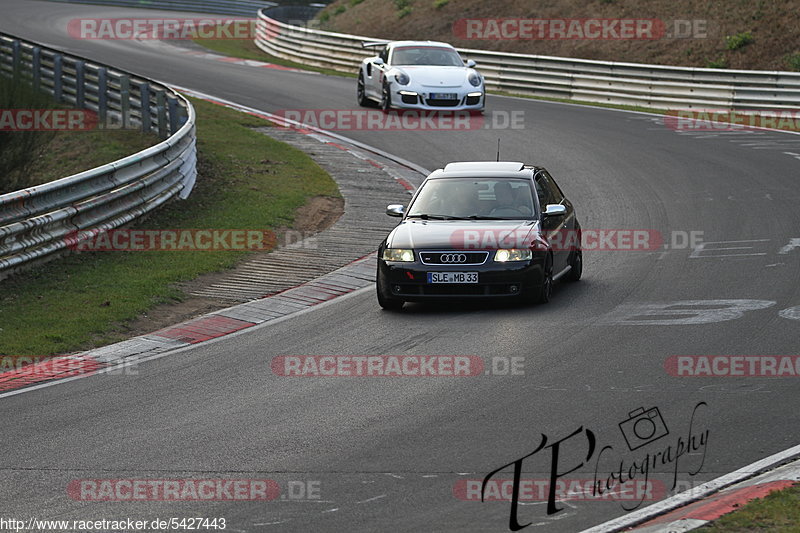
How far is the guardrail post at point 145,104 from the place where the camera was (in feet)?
73.3

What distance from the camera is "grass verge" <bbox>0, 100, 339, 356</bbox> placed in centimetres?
1184

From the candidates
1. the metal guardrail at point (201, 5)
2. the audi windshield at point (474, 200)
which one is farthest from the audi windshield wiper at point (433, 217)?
the metal guardrail at point (201, 5)

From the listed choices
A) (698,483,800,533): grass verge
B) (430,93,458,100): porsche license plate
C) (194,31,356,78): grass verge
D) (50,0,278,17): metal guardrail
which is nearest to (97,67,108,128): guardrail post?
(430,93,458,100): porsche license plate

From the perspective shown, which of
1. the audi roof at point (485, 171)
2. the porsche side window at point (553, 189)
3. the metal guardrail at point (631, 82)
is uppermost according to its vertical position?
the audi roof at point (485, 171)

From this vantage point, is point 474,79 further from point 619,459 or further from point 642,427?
point 619,459

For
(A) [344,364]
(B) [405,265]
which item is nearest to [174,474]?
(A) [344,364]

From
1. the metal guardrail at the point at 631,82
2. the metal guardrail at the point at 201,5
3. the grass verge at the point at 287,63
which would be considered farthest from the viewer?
the metal guardrail at the point at 201,5

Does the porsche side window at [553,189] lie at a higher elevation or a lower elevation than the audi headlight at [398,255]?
higher

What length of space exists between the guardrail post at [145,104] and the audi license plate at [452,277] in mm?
11531

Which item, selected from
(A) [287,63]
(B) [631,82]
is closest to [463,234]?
(B) [631,82]

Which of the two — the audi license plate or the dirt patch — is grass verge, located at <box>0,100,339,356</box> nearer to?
the dirt patch

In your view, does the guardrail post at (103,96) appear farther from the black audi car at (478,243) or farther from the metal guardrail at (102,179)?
the black audi car at (478,243)

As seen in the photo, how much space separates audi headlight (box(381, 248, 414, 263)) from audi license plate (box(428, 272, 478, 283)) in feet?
0.94

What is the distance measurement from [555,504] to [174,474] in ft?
7.76
